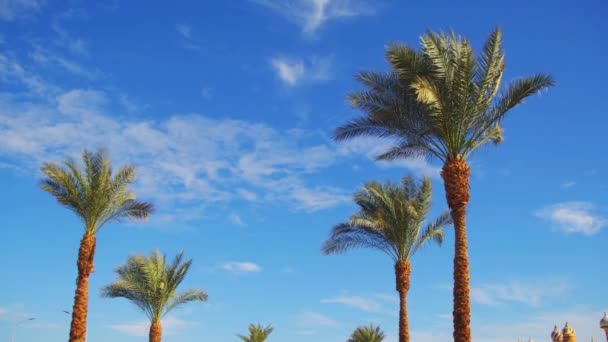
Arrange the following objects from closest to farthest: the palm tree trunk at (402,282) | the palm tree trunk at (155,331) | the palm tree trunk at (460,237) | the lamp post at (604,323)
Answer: the palm tree trunk at (460,237)
the lamp post at (604,323)
the palm tree trunk at (402,282)
the palm tree trunk at (155,331)

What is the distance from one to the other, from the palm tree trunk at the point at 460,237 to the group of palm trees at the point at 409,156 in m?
0.03

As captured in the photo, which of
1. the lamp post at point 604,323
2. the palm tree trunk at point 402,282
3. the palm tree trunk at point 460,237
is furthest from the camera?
the palm tree trunk at point 402,282

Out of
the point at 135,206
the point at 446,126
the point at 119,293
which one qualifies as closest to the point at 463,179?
the point at 446,126

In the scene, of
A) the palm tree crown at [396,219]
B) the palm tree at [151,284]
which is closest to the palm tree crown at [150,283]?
the palm tree at [151,284]

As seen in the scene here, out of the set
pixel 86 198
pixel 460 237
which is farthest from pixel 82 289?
pixel 460 237

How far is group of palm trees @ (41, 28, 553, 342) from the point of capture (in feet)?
57.2

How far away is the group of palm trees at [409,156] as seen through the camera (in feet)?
57.2

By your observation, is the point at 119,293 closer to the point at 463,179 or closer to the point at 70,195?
the point at 70,195

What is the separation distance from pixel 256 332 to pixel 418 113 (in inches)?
1399

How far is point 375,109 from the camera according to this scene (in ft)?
63.8

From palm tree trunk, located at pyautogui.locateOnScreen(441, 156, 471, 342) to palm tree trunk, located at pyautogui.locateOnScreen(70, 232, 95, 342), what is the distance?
51.1ft

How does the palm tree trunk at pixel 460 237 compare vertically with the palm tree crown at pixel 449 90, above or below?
below

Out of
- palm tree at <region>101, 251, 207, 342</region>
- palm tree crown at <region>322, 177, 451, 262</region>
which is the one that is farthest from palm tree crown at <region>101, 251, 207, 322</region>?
palm tree crown at <region>322, 177, 451, 262</region>

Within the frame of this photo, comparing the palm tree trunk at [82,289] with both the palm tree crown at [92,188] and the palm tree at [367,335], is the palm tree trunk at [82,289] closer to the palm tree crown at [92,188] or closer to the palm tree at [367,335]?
the palm tree crown at [92,188]
